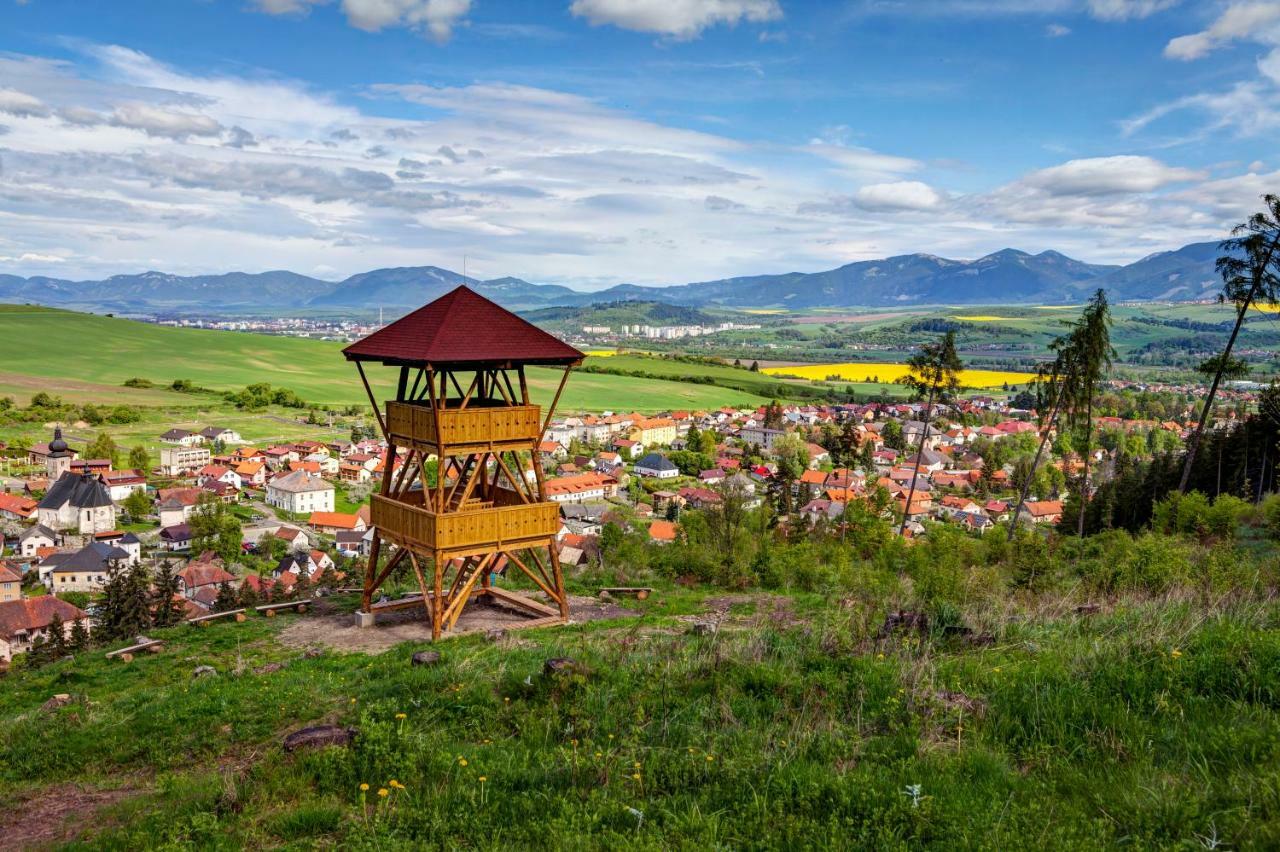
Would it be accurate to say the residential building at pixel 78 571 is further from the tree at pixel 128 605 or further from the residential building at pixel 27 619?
the tree at pixel 128 605

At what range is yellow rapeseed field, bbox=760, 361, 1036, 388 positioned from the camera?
159 m

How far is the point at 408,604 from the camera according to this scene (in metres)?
14.4

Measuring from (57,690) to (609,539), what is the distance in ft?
53.3

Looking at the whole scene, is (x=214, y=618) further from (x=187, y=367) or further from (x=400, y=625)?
(x=187, y=367)

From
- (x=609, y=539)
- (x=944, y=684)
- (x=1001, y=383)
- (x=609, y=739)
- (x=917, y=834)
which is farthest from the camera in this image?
(x=1001, y=383)

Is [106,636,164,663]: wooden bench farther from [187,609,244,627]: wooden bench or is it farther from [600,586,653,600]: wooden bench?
[600,586,653,600]: wooden bench

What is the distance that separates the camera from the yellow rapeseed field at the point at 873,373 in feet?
522

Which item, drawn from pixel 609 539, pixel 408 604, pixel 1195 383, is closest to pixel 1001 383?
pixel 1195 383

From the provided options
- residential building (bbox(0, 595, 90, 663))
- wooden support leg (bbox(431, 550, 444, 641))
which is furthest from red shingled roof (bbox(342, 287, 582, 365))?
residential building (bbox(0, 595, 90, 663))

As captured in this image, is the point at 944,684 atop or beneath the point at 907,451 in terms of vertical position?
atop

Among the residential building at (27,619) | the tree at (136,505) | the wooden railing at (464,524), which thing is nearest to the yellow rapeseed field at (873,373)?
the tree at (136,505)

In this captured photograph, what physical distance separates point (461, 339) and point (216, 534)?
5082 centimetres

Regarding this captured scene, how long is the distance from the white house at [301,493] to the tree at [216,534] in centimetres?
1388

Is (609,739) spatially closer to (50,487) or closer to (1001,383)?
(50,487)
